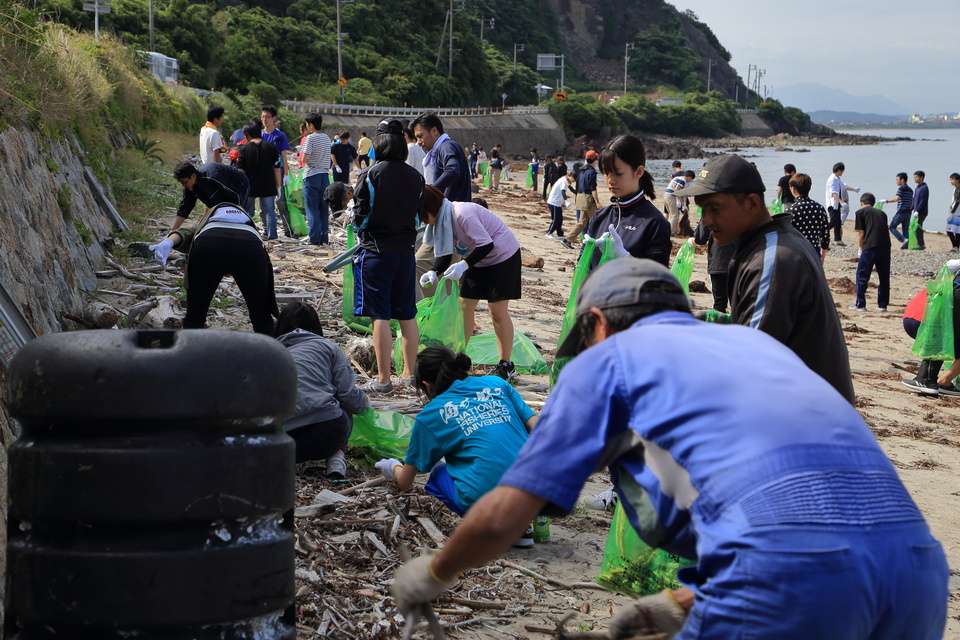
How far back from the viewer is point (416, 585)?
194 cm

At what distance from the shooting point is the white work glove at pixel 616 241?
522 centimetres

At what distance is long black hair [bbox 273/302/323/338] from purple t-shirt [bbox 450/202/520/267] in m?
1.69

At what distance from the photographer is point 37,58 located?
25.4ft

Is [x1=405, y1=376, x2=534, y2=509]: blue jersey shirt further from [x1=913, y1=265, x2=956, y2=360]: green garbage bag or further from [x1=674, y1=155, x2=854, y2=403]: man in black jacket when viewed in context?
[x1=913, y1=265, x2=956, y2=360]: green garbage bag

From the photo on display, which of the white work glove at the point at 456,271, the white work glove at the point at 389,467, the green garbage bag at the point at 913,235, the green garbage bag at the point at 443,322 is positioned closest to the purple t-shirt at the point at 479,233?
the white work glove at the point at 456,271

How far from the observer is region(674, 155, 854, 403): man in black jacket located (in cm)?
313

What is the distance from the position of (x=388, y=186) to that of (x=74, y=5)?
45566 mm

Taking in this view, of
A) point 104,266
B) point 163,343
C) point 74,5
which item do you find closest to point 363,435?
point 163,343

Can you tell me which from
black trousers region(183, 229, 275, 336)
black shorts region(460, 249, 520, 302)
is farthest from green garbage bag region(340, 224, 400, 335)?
black trousers region(183, 229, 275, 336)

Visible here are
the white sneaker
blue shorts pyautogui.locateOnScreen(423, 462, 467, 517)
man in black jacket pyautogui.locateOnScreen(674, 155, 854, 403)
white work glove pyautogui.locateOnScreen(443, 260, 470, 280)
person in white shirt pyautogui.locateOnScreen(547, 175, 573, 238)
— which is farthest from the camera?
person in white shirt pyautogui.locateOnScreen(547, 175, 573, 238)

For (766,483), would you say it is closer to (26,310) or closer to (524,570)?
(524,570)

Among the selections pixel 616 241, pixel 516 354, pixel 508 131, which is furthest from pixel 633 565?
pixel 508 131

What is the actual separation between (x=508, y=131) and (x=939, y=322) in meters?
69.2

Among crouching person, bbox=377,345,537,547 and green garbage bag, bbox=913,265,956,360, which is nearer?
crouching person, bbox=377,345,537,547
